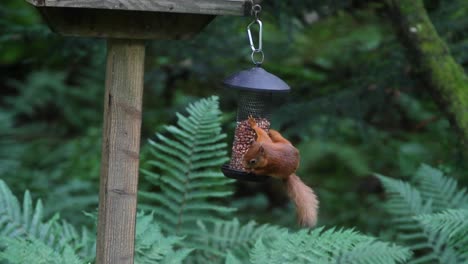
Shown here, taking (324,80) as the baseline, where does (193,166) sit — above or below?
below

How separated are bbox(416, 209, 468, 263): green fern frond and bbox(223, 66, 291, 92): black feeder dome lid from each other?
0.82 meters

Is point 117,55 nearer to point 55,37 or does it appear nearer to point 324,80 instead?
point 55,37

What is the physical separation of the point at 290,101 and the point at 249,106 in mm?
1547

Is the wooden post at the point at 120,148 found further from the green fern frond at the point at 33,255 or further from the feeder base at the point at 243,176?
the feeder base at the point at 243,176

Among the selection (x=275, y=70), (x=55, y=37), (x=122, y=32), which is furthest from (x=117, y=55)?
(x=275, y=70)

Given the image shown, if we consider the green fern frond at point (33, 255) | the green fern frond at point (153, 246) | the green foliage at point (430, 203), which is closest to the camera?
the green fern frond at point (33, 255)

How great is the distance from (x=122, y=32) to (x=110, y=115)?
0.84ft

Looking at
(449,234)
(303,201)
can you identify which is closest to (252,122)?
(303,201)

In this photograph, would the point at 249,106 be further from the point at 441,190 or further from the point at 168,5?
the point at 441,190

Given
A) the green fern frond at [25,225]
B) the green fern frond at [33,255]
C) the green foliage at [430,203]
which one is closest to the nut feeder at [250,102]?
the green fern frond at [33,255]

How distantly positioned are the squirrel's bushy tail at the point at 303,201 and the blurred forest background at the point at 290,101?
3.55 feet

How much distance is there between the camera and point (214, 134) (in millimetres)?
3094

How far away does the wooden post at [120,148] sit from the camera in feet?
7.23

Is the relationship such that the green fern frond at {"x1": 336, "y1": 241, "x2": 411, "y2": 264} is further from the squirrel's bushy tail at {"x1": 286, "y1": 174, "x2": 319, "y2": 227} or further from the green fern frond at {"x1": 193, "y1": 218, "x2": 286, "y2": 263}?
the squirrel's bushy tail at {"x1": 286, "y1": 174, "x2": 319, "y2": 227}
